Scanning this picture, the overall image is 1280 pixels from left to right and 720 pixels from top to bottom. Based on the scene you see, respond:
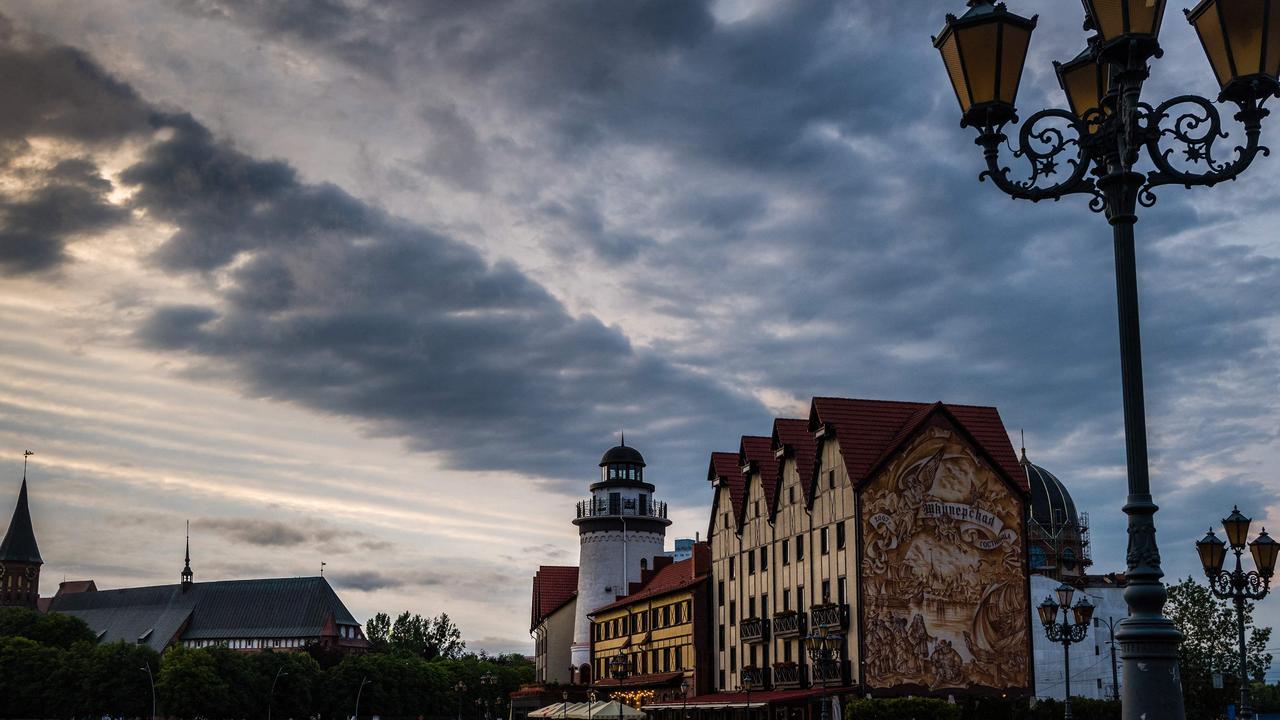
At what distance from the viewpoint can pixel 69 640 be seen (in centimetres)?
15025

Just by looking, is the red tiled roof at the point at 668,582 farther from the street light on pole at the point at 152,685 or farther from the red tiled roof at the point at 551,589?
the street light on pole at the point at 152,685

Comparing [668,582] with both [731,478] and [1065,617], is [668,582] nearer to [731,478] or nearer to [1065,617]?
[731,478]

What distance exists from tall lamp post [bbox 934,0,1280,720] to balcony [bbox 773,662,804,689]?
172 ft

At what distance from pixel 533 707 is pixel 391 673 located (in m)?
43.5

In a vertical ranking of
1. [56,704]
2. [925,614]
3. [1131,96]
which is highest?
[1131,96]

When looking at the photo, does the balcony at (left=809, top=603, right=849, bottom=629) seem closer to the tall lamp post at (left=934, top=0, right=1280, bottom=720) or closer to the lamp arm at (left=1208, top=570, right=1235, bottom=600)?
the lamp arm at (left=1208, top=570, right=1235, bottom=600)

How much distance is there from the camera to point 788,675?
61750 millimetres

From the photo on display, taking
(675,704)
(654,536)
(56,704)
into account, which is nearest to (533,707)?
(654,536)

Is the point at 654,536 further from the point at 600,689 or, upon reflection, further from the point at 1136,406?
the point at 1136,406

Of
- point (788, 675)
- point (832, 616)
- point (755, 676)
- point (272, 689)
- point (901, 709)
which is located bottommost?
point (272, 689)

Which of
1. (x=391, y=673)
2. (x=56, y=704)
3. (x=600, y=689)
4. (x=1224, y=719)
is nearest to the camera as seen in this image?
(x=1224, y=719)

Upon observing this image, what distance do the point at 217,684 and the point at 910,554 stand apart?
84.4 m

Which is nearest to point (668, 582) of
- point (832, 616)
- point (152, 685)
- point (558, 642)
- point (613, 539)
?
point (613, 539)

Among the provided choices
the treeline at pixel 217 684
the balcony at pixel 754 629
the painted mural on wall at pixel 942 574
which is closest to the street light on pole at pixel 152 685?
the treeline at pixel 217 684
